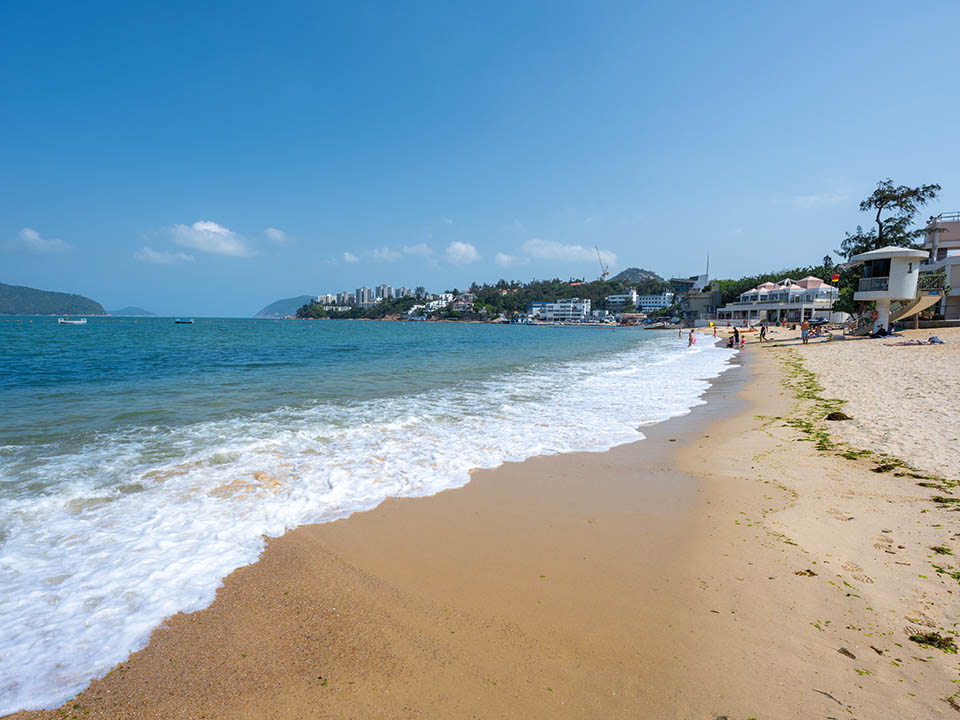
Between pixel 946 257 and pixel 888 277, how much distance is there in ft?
51.4

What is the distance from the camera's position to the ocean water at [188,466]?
324 cm

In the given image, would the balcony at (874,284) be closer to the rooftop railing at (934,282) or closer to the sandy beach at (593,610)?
the rooftop railing at (934,282)

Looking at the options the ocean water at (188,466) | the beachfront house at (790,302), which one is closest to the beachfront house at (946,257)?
the beachfront house at (790,302)

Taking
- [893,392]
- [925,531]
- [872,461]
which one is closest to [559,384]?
[893,392]

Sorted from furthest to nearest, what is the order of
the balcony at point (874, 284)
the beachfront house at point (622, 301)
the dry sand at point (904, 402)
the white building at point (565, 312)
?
the beachfront house at point (622, 301) → the white building at point (565, 312) → the balcony at point (874, 284) → the dry sand at point (904, 402)

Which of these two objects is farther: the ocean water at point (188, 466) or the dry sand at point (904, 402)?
the dry sand at point (904, 402)

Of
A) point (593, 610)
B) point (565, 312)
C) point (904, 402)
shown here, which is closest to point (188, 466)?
point (593, 610)

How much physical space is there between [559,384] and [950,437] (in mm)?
10235

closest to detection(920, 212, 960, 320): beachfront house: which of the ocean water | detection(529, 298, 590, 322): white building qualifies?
the ocean water

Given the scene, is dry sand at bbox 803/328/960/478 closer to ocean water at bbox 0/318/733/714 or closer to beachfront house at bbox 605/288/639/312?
ocean water at bbox 0/318/733/714

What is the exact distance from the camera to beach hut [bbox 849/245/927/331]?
27.0 meters

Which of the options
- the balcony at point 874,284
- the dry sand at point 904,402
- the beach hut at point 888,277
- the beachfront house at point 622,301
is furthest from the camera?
the beachfront house at point 622,301

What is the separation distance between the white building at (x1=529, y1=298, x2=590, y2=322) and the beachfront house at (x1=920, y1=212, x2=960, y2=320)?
14555cm

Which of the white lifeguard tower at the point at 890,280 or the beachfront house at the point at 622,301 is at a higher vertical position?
the beachfront house at the point at 622,301
